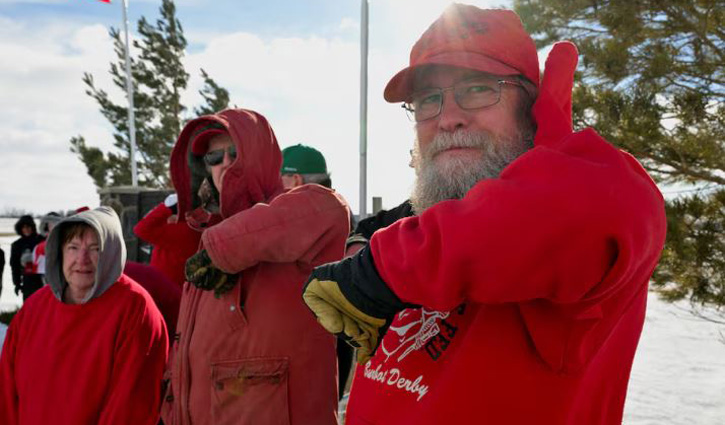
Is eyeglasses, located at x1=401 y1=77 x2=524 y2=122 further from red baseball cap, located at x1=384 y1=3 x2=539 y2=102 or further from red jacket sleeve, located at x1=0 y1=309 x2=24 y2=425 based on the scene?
red jacket sleeve, located at x1=0 y1=309 x2=24 y2=425

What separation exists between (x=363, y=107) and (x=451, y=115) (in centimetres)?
437

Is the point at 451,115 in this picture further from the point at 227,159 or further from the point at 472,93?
the point at 227,159

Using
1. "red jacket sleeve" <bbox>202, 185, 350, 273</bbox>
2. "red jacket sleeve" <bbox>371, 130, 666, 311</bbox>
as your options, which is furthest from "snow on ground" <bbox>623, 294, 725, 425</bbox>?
"red jacket sleeve" <bbox>371, 130, 666, 311</bbox>

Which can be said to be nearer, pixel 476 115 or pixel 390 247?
pixel 390 247

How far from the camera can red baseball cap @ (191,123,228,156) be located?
2.38 meters

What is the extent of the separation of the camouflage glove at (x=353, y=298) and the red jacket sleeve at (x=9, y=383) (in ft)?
6.80

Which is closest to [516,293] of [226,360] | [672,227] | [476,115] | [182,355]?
[476,115]

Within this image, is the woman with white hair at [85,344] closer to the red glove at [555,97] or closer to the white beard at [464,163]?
the white beard at [464,163]

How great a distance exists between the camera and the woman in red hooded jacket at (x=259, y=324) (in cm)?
178

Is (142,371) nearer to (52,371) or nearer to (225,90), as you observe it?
(52,371)

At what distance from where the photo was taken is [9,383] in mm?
2268

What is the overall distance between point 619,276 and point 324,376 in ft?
4.91

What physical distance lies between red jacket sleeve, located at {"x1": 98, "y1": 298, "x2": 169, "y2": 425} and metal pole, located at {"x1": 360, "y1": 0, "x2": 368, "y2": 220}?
314 cm

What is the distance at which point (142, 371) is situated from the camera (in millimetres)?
2240
